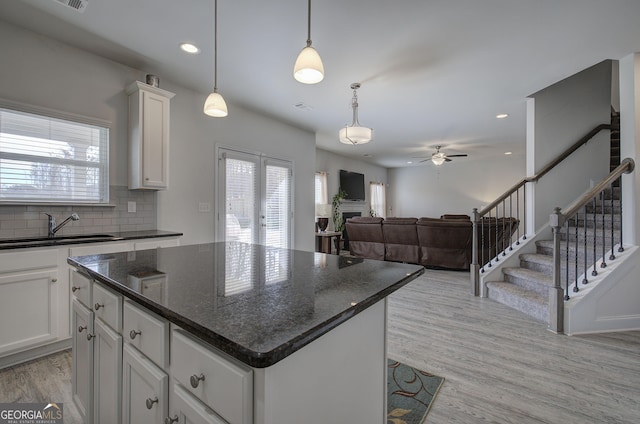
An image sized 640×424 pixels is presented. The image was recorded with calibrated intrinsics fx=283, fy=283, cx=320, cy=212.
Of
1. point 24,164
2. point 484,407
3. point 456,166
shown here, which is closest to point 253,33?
point 24,164

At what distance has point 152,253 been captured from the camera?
1738 millimetres

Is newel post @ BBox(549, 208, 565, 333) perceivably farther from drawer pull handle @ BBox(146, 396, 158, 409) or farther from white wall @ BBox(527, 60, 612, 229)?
drawer pull handle @ BBox(146, 396, 158, 409)

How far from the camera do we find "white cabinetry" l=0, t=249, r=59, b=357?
207cm

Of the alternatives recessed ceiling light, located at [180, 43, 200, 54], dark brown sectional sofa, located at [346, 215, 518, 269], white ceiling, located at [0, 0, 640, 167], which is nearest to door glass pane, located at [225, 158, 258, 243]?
white ceiling, located at [0, 0, 640, 167]

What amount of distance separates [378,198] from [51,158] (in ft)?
28.6

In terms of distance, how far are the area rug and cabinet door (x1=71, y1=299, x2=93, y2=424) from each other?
158cm

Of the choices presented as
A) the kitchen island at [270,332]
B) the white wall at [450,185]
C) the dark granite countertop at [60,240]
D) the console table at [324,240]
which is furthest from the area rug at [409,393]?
the white wall at [450,185]

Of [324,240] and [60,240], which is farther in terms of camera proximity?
[324,240]

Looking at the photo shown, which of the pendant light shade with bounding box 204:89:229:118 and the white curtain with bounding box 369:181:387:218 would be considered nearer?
the pendant light shade with bounding box 204:89:229:118

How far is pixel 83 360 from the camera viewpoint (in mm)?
1503

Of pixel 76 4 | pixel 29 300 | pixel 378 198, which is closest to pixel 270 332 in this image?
pixel 29 300

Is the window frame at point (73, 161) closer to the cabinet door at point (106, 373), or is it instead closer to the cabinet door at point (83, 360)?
the cabinet door at point (83, 360)

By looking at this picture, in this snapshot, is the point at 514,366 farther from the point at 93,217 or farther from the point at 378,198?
the point at 378,198

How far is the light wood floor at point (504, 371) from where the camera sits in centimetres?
165
